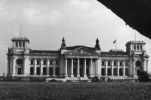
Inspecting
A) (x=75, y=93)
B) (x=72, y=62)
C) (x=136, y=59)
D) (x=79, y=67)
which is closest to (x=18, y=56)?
(x=72, y=62)

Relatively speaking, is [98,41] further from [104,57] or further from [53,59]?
[53,59]

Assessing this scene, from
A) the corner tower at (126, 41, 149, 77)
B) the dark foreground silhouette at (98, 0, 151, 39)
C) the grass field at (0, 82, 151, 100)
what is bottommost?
the grass field at (0, 82, 151, 100)

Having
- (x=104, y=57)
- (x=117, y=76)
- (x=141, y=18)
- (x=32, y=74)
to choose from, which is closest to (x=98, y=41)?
(x=104, y=57)

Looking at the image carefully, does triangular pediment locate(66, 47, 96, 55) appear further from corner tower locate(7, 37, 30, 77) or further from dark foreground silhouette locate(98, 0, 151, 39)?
dark foreground silhouette locate(98, 0, 151, 39)

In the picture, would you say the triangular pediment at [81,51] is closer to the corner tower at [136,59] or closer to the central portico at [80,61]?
the central portico at [80,61]

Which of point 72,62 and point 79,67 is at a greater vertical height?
point 72,62

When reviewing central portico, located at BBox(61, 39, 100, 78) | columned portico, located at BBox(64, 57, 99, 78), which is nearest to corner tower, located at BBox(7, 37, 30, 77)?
Result: central portico, located at BBox(61, 39, 100, 78)

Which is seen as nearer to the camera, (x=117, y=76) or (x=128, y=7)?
(x=128, y=7)

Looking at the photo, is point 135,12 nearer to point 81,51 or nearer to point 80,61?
Result: point 81,51
